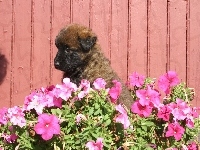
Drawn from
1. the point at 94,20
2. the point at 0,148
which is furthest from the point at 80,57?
the point at 0,148

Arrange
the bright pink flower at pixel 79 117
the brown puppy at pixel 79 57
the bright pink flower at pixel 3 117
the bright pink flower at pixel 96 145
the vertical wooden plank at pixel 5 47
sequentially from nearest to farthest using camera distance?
the bright pink flower at pixel 96 145 → the bright pink flower at pixel 79 117 → the bright pink flower at pixel 3 117 → the brown puppy at pixel 79 57 → the vertical wooden plank at pixel 5 47

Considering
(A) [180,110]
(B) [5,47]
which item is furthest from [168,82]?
(B) [5,47]

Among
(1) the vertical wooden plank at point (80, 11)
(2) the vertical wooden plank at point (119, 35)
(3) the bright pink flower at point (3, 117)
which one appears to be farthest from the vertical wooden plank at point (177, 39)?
(3) the bright pink flower at point (3, 117)

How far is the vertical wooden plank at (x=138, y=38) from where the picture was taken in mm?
4828

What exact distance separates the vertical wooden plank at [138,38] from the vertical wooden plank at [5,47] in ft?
4.19

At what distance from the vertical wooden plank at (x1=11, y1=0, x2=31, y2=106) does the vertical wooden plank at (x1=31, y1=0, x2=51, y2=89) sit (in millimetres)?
62

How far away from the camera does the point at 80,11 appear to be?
4824 millimetres

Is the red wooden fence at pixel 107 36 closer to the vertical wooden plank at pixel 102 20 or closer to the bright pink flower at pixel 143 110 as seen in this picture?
the vertical wooden plank at pixel 102 20

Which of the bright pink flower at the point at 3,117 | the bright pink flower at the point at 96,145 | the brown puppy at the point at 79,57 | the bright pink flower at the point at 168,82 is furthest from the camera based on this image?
the brown puppy at the point at 79,57

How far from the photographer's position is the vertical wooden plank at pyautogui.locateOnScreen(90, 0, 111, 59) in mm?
4824

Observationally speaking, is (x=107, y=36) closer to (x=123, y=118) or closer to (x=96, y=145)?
(x=123, y=118)

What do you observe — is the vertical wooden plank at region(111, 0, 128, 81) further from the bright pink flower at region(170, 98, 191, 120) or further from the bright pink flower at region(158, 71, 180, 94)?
the bright pink flower at region(170, 98, 191, 120)

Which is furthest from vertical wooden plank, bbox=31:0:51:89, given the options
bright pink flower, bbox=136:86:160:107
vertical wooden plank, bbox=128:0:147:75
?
bright pink flower, bbox=136:86:160:107

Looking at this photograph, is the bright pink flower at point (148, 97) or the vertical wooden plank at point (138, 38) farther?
the vertical wooden plank at point (138, 38)
